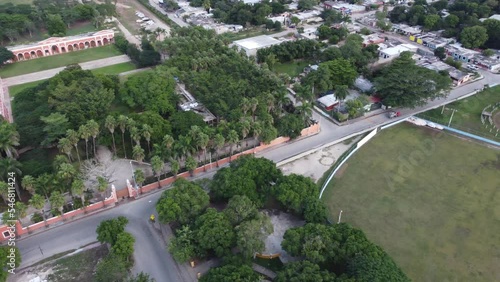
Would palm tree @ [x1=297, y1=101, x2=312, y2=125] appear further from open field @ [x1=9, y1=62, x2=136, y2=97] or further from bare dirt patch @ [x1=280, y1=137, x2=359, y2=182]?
open field @ [x1=9, y1=62, x2=136, y2=97]

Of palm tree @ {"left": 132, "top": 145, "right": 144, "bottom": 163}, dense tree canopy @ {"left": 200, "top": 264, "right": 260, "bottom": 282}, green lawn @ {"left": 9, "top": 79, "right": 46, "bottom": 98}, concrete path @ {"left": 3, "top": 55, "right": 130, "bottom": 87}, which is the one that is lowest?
green lawn @ {"left": 9, "top": 79, "right": 46, "bottom": 98}

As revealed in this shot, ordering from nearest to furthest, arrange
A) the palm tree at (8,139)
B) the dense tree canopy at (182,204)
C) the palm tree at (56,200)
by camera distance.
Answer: the dense tree canopy at (182,204) < the palm tree at (56,200) < the palm tree at (8,139)

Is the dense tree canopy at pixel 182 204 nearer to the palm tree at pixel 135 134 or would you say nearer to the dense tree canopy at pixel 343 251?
the dense tree canopy at pixel 343 251

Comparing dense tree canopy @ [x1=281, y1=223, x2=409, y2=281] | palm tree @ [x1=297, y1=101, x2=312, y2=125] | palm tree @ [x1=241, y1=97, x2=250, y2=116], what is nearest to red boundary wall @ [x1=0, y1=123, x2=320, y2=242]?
palm tree @ [x1=297, y1=101, x2=312, y2=125]

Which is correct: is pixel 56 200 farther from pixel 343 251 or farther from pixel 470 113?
pixel 470 113

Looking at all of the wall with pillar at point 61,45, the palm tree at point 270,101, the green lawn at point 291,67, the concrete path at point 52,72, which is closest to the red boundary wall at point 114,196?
the palm tree at point 270,101

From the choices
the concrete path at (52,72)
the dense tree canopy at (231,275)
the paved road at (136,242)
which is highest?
the dense tree canopy at (231,275)
